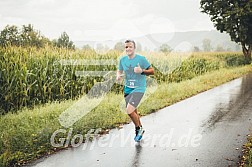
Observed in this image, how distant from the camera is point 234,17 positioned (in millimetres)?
31828

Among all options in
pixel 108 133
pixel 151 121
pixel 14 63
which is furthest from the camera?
pixel 14 63

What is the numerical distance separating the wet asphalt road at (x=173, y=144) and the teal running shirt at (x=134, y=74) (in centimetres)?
105

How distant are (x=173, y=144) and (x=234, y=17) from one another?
3008cm

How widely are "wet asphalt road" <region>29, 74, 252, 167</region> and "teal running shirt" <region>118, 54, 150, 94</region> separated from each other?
41.4 inches

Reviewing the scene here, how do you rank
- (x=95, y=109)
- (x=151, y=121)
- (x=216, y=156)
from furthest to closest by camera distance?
(x=95, y=109) → (x=151, y=121) → (x=216, y=156)

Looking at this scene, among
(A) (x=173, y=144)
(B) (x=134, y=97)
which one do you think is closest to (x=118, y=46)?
(B) (x=134, y=97)

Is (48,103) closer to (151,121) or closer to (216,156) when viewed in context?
(151,121)

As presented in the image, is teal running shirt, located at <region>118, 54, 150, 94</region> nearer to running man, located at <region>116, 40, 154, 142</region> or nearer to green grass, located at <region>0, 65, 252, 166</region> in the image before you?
running man, located at <region>116, 40, 154, 142</region>

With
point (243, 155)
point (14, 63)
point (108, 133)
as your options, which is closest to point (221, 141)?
point (243, 155)

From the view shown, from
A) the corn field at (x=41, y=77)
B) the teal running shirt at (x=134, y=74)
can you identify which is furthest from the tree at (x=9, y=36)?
the teal running shirt at (x=134, y=74)

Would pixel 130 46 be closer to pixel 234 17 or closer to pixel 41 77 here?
pixel 41 77

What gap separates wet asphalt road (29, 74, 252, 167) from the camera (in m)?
4.45

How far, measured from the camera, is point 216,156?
4688 millimetres

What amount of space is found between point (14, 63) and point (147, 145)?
5.06 m
